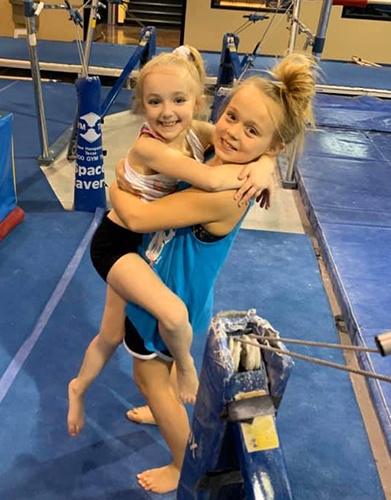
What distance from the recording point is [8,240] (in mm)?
2461

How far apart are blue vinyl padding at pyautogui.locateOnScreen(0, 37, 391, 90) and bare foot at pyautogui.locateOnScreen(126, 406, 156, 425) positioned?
433 cm

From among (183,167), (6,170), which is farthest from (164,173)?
(6,170)

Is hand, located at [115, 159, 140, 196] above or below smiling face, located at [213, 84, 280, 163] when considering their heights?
below

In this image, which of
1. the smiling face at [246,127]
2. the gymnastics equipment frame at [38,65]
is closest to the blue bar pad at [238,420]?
the smiling face at [246,127]

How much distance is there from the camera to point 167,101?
108cm

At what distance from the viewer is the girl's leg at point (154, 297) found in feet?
3.62

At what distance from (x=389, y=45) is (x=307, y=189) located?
18.1 feet

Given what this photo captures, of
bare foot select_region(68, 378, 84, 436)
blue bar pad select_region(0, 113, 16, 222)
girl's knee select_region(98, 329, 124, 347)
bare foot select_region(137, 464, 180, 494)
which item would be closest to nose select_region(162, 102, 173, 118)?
girl's knee select_region(98, 329, 124, 347)

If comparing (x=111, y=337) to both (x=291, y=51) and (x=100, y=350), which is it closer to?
(x=100, y=350)

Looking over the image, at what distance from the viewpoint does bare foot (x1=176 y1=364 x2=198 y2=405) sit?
4.10 ft

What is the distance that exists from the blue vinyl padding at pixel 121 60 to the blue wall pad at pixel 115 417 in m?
3.72

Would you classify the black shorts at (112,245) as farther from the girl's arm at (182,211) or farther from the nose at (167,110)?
the nose at (167,110)

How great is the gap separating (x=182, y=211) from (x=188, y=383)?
1.47 feet

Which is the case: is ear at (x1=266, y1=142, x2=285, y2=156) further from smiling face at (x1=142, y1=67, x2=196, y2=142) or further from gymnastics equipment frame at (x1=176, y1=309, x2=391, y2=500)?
gymnastics equipment frame at (x1=176, y1=309, x2=391, y2=500)
